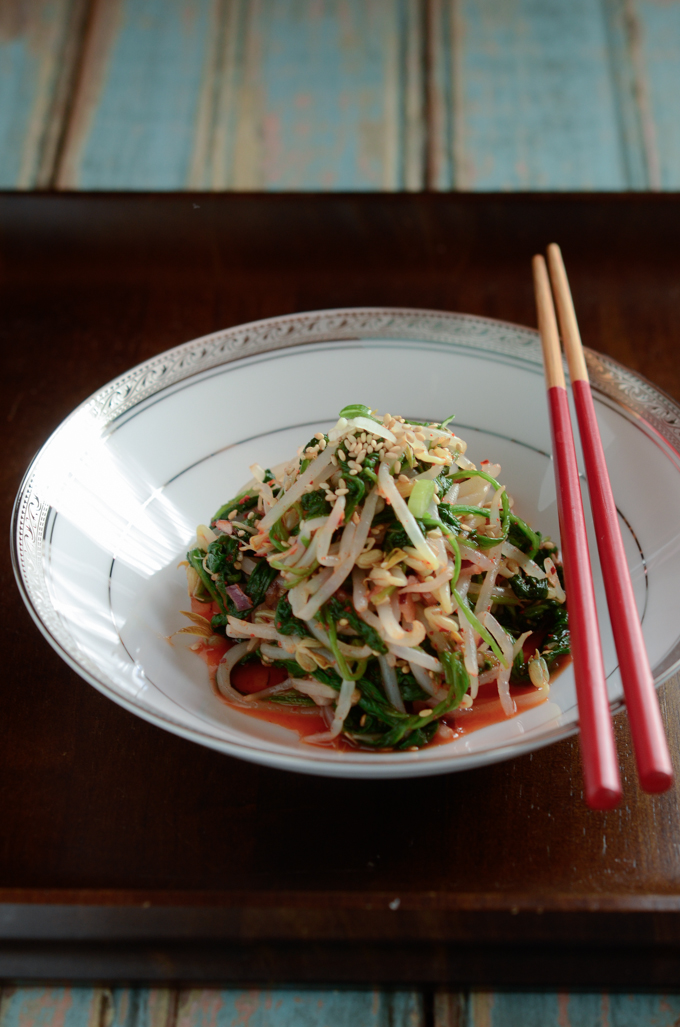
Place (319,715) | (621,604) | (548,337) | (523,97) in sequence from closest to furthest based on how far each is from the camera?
(621,604), (319,715), (548,337), (523,97)

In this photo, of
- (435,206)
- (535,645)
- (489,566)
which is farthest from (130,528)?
(435,206)

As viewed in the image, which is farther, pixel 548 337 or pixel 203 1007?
pixel 548 337

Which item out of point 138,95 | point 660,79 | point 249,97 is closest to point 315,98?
point 249,97

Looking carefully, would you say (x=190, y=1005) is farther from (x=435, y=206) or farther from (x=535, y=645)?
(x=435, y=206)

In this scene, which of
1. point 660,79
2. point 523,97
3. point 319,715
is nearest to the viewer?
point 319,715

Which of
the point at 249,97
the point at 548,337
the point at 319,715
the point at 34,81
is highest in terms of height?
the point at 34,81

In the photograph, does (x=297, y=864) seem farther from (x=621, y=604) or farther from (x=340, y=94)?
(x=340, y=94)

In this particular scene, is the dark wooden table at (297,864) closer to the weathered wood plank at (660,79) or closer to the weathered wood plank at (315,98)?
the weathered wood plank at (315,98)

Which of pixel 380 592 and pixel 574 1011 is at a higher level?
pixel 380 592
